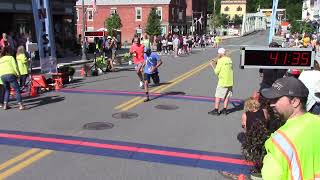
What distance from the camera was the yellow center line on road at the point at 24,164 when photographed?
6.86 meters

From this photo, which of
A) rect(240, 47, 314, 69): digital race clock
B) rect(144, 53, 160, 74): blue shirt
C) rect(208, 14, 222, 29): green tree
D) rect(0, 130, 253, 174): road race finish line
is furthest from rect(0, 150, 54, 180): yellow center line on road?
rect(208, 14, 222, 29): green tree

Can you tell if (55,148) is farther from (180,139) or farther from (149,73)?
(149,73)

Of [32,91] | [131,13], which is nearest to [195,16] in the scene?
[131,13]

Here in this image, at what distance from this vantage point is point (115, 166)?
7289 mm

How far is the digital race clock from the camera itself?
6.52 meters

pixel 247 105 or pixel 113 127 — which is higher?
pixel 247 105

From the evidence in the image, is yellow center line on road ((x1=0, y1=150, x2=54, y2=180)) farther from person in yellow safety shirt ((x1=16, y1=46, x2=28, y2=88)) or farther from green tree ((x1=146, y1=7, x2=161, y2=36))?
green tree ((x1=146, y1=7, x2=161, y2=36))

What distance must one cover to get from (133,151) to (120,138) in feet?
3.32

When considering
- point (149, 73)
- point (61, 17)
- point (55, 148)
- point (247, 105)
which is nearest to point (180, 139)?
point (247, 105)

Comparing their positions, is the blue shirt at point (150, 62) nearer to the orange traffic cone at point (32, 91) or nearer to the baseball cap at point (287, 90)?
the orange traffic cone at point (32, 91)

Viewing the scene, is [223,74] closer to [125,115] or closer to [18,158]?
[125,115]

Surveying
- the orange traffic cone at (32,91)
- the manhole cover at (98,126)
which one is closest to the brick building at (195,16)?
the orange traffic cone at (32,91)

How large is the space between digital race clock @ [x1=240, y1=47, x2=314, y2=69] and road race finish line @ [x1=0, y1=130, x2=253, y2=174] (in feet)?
5.22

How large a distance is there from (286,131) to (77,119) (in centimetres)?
885
